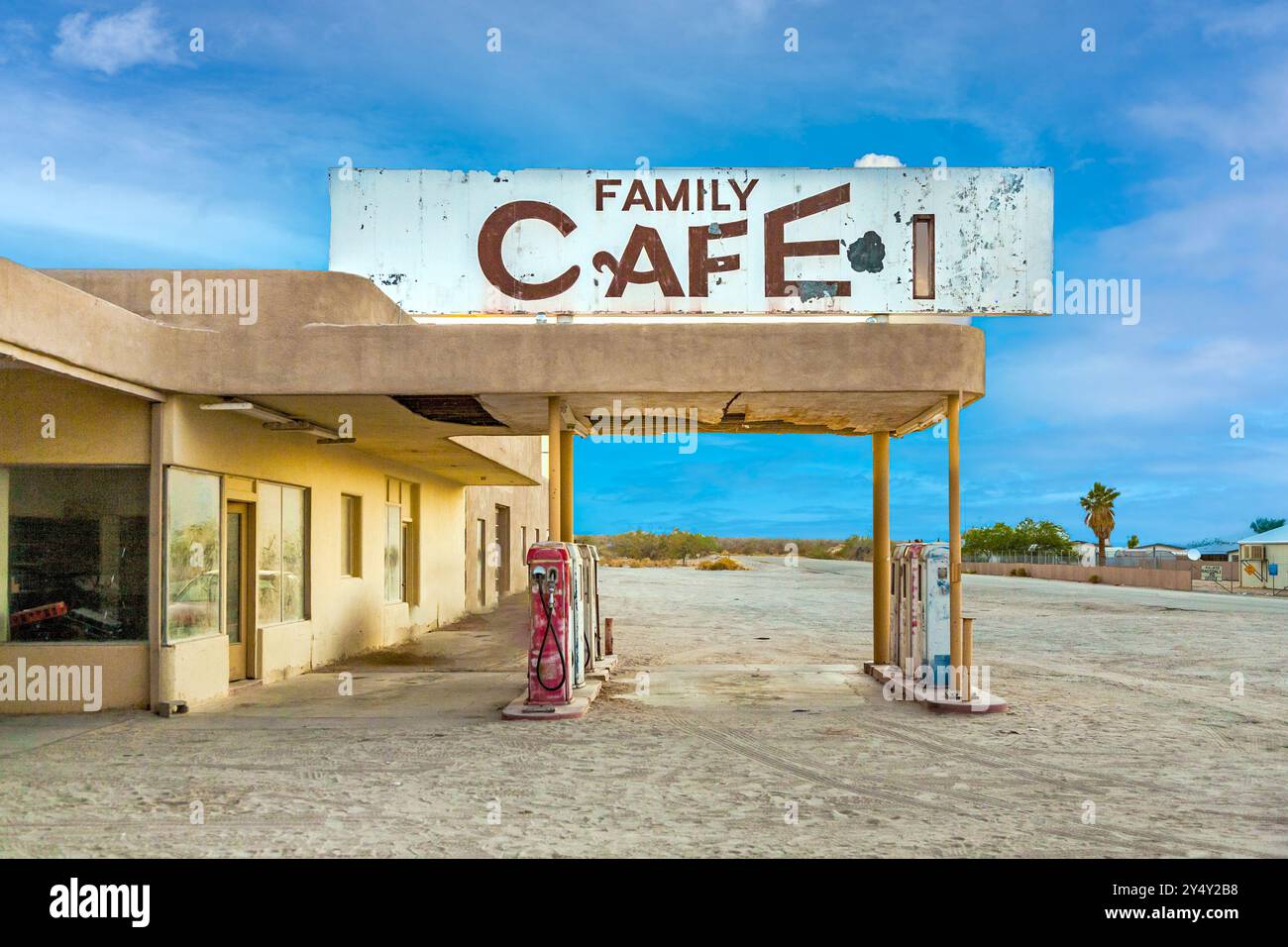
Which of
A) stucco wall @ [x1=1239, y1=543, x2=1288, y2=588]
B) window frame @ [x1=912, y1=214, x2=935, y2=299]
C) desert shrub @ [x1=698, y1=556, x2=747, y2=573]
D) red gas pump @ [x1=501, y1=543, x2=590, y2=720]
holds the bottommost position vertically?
desert shrub @ [x1=698, y1=556, x2=747, y2=573]

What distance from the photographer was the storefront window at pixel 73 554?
11133 millimetres

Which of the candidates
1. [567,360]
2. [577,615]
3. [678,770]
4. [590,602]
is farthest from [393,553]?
[678,770]

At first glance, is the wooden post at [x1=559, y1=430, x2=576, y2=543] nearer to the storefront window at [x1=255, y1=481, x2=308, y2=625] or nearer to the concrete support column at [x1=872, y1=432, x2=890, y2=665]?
the storefront window at [x1=255, y1=481, x2=308, y2=625]

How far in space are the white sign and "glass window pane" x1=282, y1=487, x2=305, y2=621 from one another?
365cm

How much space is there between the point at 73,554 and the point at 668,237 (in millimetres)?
8001

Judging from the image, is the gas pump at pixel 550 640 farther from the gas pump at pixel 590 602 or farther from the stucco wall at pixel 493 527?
the stucco wall at pixel 493 527

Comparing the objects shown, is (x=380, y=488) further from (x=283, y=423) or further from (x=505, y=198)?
(x=505, y=198)

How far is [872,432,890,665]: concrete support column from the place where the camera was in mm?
14305

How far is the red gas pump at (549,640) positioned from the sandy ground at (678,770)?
306 mm

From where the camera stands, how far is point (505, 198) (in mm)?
13336

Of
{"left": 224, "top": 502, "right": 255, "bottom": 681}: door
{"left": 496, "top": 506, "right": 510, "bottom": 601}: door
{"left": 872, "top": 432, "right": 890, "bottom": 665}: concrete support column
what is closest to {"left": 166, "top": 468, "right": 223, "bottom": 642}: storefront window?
{"left": 224, "top": 502, "right": 255, "bottom": 681}: door

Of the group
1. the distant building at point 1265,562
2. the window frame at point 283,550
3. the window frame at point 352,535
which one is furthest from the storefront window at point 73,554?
the distant building at point 1265,562
